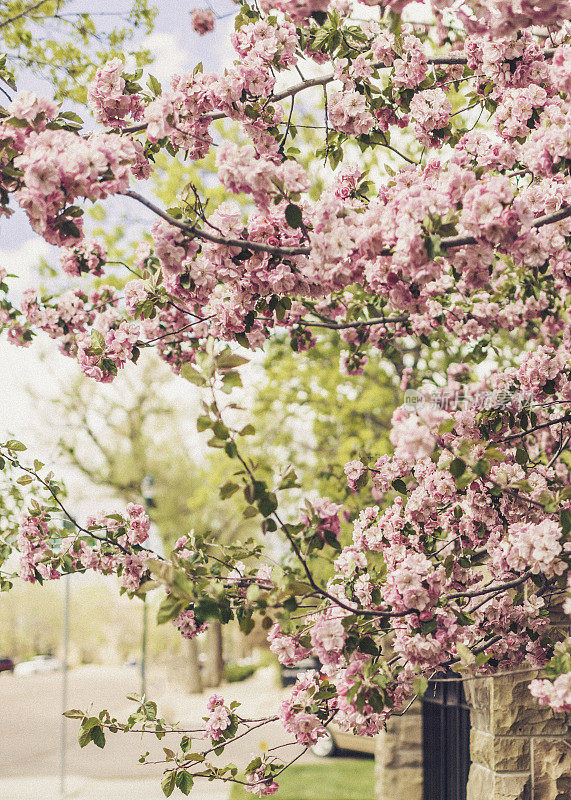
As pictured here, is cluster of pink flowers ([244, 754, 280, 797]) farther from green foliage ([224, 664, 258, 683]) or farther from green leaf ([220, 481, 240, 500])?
green foliage ([224, 664, 258, 683])

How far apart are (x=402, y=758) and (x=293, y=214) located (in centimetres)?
607

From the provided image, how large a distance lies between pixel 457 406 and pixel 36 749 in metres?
15.4

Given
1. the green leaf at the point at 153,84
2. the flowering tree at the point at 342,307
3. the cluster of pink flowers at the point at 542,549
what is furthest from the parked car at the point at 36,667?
the cluster of pink flowers at the point at 542,549

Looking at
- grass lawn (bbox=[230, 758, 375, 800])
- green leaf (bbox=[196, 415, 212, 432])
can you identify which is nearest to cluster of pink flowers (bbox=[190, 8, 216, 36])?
green leaf (bbox=[196, 415, 212, 432])

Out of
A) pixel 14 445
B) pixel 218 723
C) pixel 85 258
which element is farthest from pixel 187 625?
pixel 85 258

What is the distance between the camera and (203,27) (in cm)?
477

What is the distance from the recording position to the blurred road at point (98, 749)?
1218cm

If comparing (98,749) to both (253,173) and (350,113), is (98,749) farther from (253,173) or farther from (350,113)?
(253,173)

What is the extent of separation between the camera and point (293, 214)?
268cm

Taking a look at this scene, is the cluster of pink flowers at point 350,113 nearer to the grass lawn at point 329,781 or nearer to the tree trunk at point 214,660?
the grass lawn at point 329,781

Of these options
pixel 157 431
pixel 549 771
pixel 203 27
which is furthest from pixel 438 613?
pixel 157 431

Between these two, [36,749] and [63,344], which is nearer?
[63,344]

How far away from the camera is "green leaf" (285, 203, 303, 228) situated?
8.74ft

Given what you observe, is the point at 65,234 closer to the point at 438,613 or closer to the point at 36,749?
the point at 438,613
